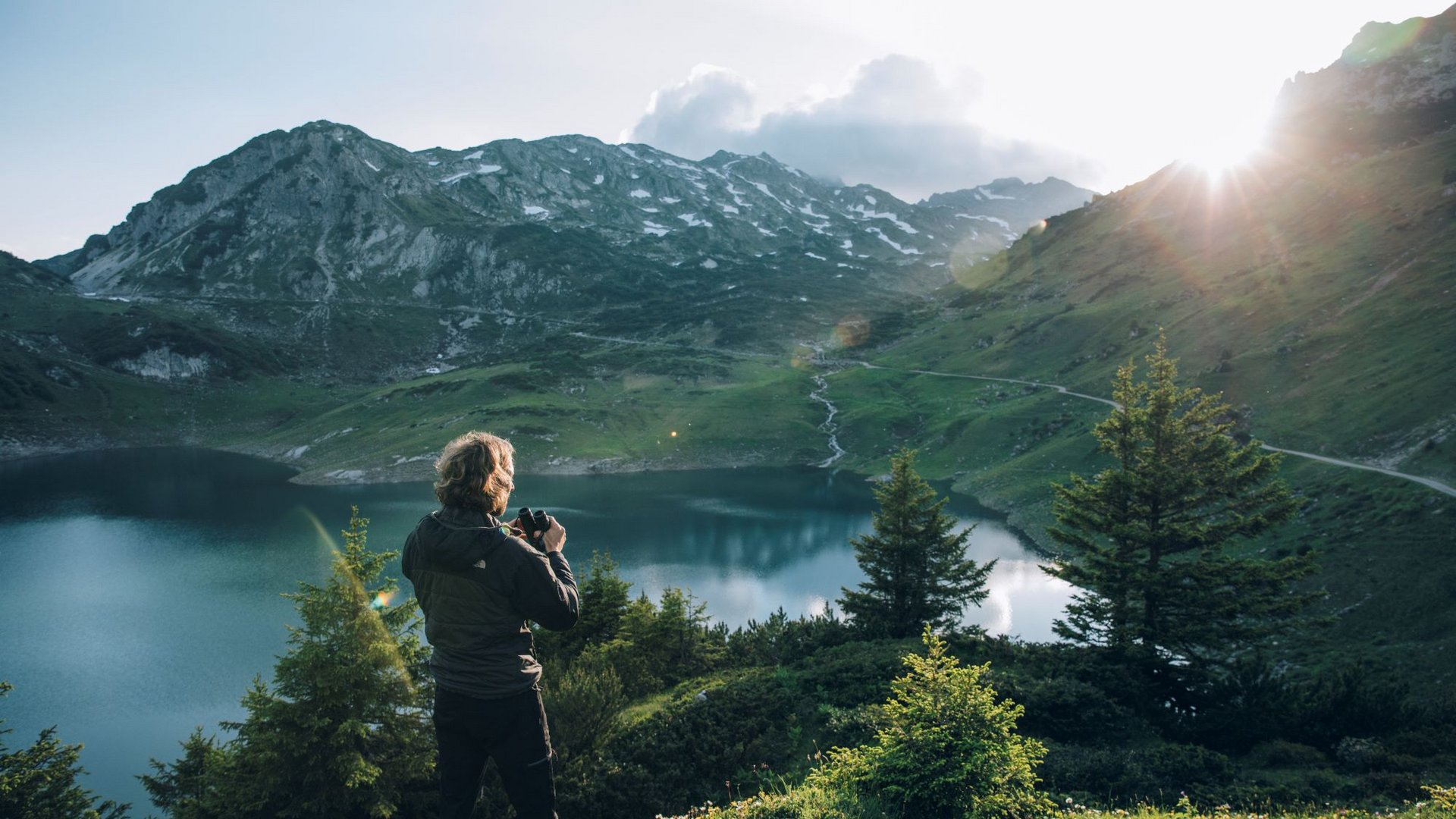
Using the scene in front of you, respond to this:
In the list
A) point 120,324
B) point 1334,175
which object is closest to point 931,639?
point 1334,175

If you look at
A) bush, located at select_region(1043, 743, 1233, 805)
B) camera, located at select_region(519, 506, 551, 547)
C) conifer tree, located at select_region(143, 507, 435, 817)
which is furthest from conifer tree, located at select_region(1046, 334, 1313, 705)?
camera, located at select_region(519, 506, 551, 547)

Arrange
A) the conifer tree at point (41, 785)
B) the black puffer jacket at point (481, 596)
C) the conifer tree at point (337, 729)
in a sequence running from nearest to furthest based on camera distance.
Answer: the black puffer jacket at point (481, 596), the conifer tree at point (41, 785), the conifer tree at point (337, 729)

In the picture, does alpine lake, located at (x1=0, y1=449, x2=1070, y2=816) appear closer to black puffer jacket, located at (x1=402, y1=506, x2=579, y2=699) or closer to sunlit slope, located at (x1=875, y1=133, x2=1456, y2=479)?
black puffer jacket, located at (x1=402, y1=506, x2=579, y2=699)

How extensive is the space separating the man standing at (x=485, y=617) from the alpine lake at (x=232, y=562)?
29571mm

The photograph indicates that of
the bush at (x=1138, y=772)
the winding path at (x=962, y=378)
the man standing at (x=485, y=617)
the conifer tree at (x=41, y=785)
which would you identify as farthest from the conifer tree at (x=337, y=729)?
the winding path at (x=962, y=378)

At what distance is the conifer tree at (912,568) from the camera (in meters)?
34.6

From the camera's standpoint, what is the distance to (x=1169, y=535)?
2500 centimetres

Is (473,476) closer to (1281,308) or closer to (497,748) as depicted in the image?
(497,748)

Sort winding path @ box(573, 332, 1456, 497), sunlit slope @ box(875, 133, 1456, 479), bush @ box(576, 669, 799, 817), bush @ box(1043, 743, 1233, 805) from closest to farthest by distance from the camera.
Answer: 1. bush @ box(1043, 743, 1233, 805)
2. bush @ box(576, 669, 799, 817)
3. winding path @ box(573, 332, 1456, 497)
4. sunlit slope @ box(875, 133, 1456, 479)

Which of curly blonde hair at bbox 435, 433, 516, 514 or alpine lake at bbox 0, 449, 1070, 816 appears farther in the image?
alpine lake at bbox 0, 449, 1070, 816

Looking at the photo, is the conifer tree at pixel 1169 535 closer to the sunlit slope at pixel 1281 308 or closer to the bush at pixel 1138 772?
the bush at pixel 1138 772

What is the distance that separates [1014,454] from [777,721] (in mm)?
89165

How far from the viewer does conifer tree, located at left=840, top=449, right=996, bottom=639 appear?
3462cm

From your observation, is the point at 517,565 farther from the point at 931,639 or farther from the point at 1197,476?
the point at 1197,476
